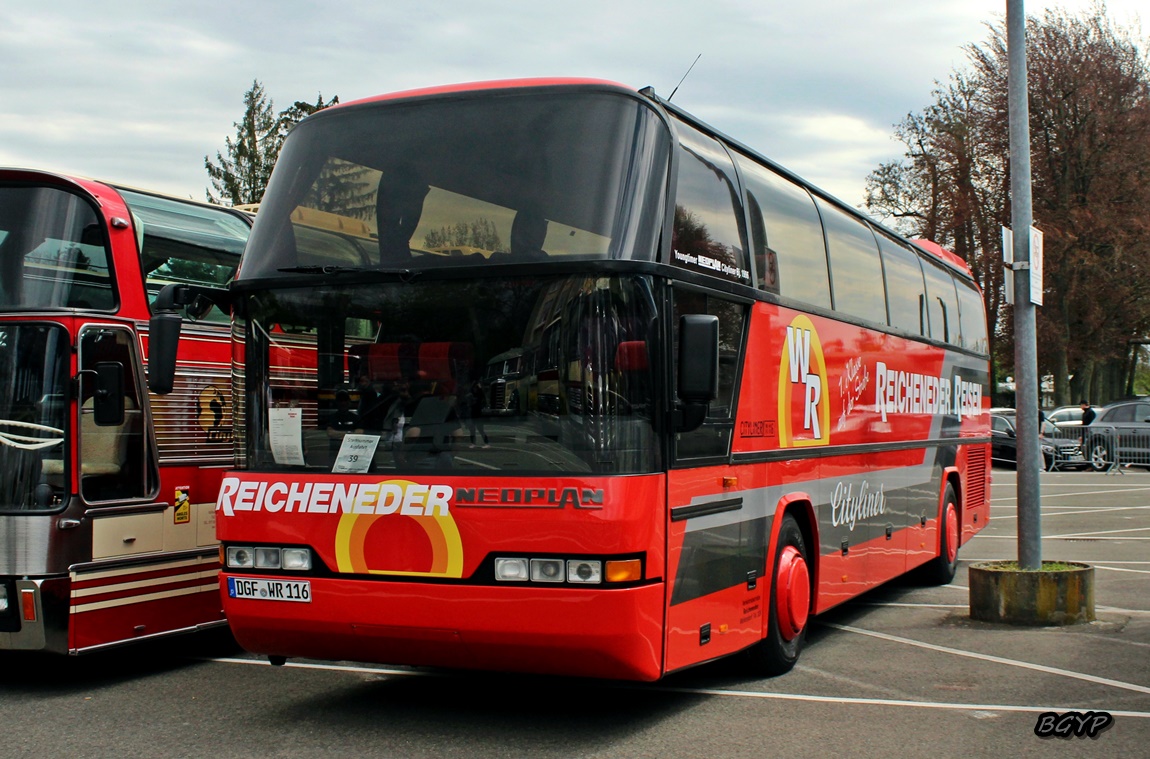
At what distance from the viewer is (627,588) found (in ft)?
19.8

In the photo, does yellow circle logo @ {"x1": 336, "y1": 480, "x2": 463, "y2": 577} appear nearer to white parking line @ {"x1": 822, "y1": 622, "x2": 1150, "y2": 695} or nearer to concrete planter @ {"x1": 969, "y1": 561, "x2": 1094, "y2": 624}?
white parking line @ {"x1": 822, "y1": 622, "x2": 1150, "y2": 695}

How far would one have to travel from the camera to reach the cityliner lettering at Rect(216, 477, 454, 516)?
6.30m

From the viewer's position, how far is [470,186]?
6.64m

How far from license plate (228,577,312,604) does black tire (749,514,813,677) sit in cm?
287

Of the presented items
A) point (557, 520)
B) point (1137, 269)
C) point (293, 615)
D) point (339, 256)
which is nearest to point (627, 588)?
point (557, 520)

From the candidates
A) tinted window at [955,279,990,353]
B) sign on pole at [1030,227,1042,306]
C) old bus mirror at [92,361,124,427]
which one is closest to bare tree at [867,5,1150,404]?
tinted window at [955,279,990,353]

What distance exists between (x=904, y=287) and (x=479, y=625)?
279 inches

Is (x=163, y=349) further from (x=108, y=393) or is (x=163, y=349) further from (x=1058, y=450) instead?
(x=1058, y=450)

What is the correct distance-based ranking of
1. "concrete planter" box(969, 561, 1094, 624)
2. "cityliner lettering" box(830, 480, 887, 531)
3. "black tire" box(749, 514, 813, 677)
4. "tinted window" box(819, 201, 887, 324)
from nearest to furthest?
"black tire" box(749, 514, 813, 677)
"cityliner lettering" box(830, 480, 887, 531)
"tinted window" box(819, 201, 887, 324)
"concrete planter" box(969, 561, 1094, 624)

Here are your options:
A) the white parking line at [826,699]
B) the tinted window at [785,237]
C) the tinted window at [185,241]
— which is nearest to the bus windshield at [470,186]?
the tinted window at [785,237]

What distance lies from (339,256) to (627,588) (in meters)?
2.35

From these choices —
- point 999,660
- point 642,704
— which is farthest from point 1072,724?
point 642,704

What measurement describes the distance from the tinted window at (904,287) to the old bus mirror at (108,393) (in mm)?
6530

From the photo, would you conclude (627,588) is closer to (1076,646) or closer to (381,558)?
(381,558)
